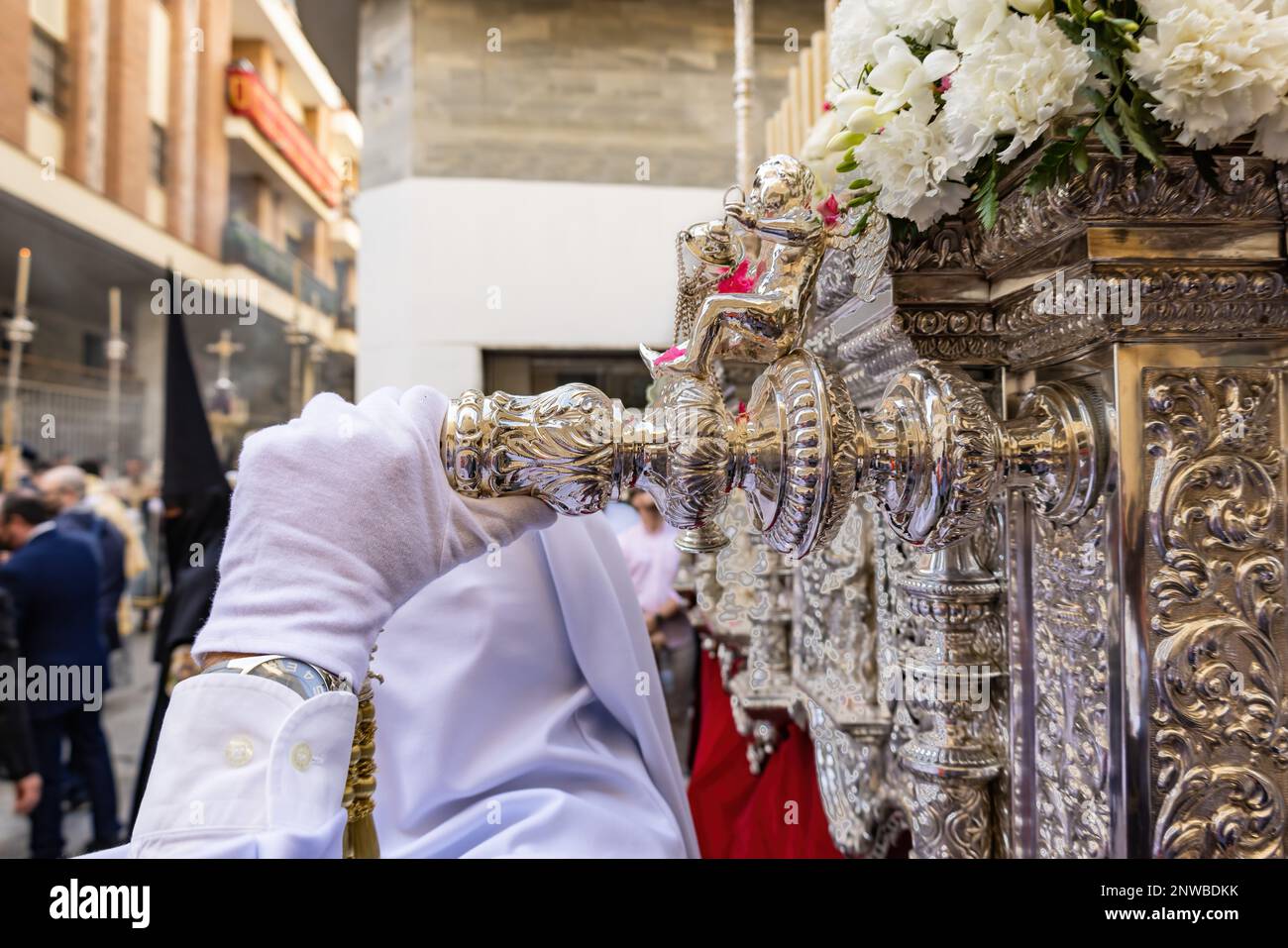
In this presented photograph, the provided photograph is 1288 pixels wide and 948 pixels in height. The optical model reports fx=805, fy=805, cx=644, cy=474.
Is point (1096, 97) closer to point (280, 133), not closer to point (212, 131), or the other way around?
point (212, 131)

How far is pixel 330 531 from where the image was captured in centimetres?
33

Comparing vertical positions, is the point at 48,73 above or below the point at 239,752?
above

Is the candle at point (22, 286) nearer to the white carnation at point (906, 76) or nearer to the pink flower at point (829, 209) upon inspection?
the pink flower at point (829, 209)

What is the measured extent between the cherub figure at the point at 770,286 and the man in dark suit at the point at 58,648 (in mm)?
2768

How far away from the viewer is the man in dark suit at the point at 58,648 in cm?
258

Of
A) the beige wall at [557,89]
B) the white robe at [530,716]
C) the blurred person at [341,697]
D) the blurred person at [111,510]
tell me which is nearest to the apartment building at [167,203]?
the beige wall at [557,89]

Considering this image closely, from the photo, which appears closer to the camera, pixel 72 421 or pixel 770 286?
pixel 770 286

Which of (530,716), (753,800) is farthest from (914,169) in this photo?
(753,800)

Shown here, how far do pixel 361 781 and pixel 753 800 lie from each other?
87 centimetres

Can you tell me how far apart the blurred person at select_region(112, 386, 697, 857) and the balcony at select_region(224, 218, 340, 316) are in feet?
23.9
